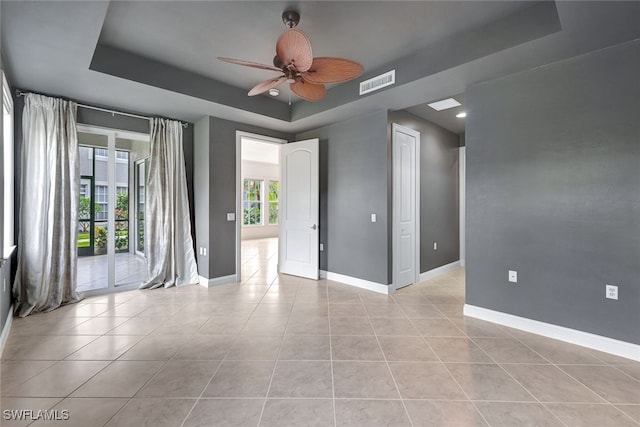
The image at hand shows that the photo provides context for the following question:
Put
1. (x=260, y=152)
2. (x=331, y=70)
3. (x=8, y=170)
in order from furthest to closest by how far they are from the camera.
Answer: (x=260, y=152), (x=8, y=170), (x=331, y=70)

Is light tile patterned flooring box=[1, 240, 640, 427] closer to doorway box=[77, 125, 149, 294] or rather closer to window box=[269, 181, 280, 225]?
doorway box=[77, 125, 149, 294]

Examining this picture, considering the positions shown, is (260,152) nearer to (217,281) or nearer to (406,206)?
(217,281)

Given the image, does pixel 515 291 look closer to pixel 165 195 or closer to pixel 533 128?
pixel 533 128

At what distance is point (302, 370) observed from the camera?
2.10 m

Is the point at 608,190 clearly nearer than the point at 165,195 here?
Yes

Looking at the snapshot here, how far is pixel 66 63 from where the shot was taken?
8.71 feet

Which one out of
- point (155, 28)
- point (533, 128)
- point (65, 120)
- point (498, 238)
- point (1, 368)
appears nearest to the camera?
point (1, 368)

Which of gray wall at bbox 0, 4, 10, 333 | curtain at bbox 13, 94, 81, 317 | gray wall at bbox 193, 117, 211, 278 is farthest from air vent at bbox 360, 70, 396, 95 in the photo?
curtain at bbox 13, 94, 81, 317

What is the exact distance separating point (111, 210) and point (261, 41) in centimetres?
310

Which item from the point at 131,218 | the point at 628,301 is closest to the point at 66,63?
the point at 131,218

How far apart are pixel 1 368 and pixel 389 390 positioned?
9.42 feet

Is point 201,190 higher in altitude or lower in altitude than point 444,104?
lower

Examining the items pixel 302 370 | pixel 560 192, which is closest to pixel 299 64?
pixel 302 370

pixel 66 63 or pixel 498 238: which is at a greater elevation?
pixel 66 63
